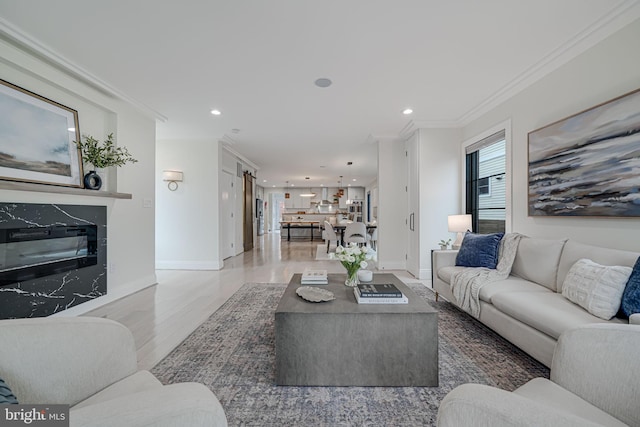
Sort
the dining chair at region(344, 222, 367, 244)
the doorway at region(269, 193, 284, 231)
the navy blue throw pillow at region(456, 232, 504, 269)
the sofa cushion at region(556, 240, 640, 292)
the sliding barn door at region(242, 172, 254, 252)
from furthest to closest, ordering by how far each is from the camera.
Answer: the doorway at region(269, 193, 284, 231) < the sliding barn door at region(242, 172, 254, 252) < the dining chair at region(344, 222, 367, 244) < the navy blue throw pillow at region(456, 232, 504, 269) < the sofa cushion at region(556, 240, 640, 292)

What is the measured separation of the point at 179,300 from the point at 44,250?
1404mm

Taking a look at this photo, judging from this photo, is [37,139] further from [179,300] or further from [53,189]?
[179,300]

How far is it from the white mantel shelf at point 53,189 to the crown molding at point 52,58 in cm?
118

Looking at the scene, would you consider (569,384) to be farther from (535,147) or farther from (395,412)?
(535,147)

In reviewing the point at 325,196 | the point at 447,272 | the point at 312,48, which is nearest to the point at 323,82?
the point at 312,48

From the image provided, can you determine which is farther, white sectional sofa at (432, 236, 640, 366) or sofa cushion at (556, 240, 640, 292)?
sofa cushion at (556, 240, 640, 292)

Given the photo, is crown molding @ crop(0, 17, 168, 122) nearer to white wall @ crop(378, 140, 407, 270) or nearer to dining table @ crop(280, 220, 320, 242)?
white wall @ crop(378, 140, 407, 270)

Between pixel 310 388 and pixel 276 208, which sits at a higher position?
pixel 276 208

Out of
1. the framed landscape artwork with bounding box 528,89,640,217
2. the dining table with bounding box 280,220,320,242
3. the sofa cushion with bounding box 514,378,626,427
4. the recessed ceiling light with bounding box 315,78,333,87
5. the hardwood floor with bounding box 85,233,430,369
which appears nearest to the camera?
the sofa cushion with bounding box 514,378,626,427

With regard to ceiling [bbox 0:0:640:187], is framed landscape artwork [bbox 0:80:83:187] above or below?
below

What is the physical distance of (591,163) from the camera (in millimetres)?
2191

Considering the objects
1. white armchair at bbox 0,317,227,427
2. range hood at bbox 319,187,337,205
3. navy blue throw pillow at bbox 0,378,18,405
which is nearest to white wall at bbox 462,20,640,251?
white armchair at bbox 0,317,227,427

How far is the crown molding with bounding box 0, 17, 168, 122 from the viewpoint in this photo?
2.14 m

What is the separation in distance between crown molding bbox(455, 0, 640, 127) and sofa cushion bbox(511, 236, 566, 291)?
1.68 m
